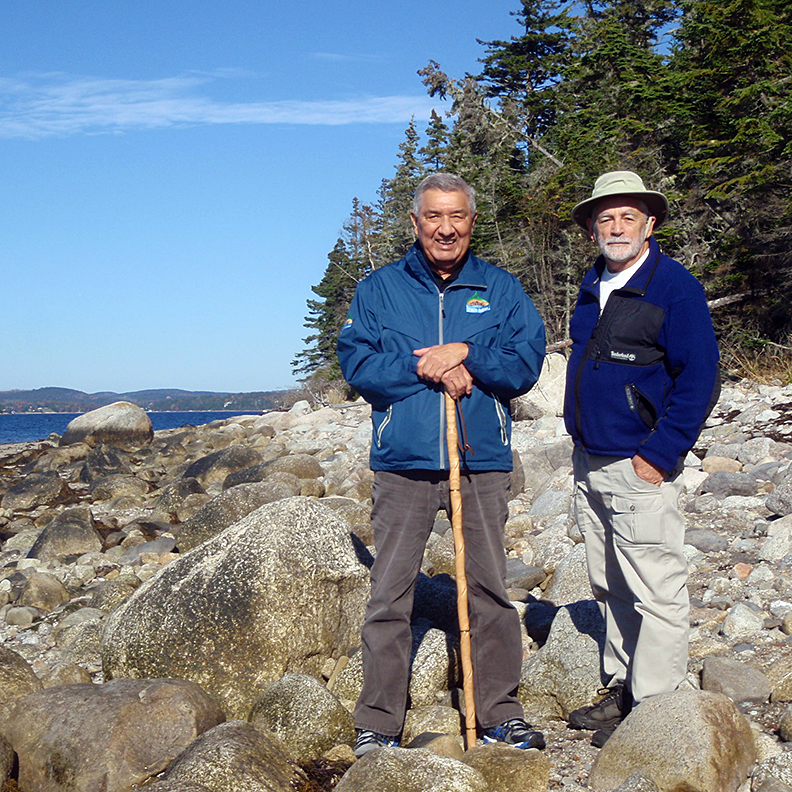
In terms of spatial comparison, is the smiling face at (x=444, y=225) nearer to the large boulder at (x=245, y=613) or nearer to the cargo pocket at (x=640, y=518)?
the cargo pocket at (x=640, y=518)

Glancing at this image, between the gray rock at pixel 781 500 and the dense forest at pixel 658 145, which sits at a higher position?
the dense forest at pixel 658 145

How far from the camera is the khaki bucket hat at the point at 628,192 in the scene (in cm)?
376

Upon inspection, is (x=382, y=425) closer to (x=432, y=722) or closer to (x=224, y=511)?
(x=432, y=722)

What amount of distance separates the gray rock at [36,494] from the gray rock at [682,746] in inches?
550

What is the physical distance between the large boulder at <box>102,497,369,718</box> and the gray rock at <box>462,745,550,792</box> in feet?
6.15

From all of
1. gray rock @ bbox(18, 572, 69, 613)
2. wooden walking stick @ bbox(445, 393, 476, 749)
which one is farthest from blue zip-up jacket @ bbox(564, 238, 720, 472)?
gray rock @ bbox(18, 572, 69, 613)

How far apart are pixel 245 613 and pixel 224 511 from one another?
13.7ft

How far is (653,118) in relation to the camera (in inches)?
724

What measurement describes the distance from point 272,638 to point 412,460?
1.99m

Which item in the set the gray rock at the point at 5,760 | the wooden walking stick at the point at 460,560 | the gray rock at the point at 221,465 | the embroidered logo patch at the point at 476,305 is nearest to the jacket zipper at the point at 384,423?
the wooden walking stick at the point at 460,560

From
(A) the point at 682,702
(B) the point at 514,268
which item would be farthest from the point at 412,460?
(B) the point at 514,268

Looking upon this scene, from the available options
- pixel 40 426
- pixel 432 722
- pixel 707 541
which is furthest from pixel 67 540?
pixel 40 426

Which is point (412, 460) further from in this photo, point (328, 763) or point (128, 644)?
point (128, 644)

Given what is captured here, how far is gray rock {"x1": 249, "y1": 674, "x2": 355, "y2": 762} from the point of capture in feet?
13.7
